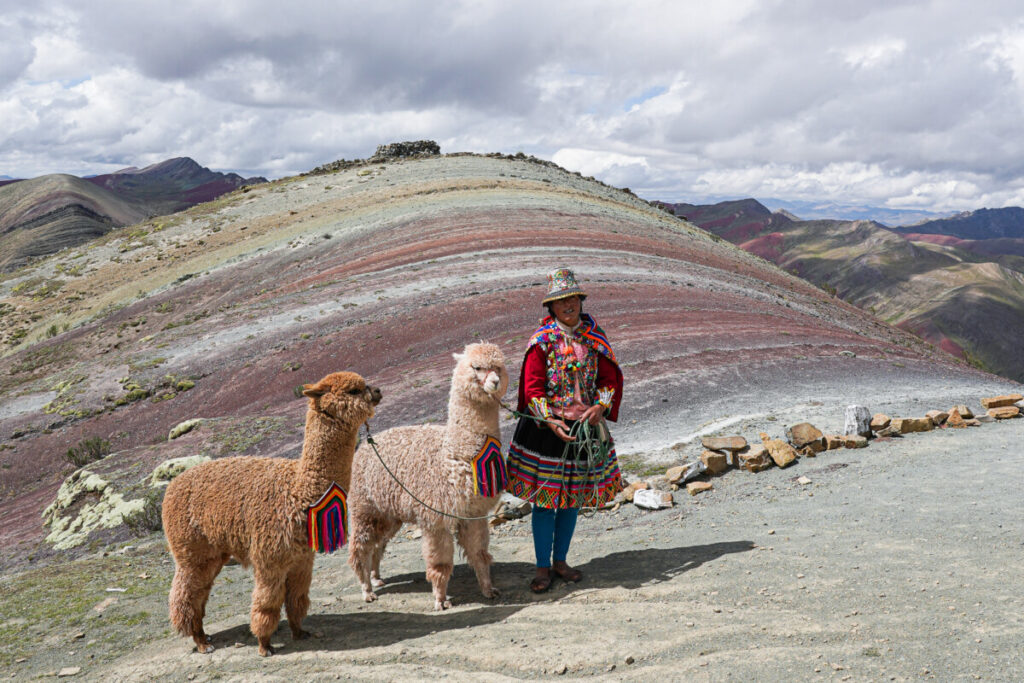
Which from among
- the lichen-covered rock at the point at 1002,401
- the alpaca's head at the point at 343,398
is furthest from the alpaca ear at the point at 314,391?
the lichen-covered rock at the point at 1002,401

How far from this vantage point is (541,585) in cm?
518

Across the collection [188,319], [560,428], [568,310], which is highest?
[188,319]

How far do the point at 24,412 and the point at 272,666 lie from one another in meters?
15.7

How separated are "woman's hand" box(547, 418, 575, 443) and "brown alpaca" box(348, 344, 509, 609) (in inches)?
16.9

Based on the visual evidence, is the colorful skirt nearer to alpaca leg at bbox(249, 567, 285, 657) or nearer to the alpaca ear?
the alpaca ear

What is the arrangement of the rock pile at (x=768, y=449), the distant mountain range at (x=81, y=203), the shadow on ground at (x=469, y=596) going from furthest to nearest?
1. the distant mountain range at (x=81, y=203)
2. the rock pile at (x=768, y=449)
3. the shadow on ground at (x=469, y=596)

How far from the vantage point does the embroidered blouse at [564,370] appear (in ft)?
16.5

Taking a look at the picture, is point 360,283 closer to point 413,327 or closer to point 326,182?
point 413,327

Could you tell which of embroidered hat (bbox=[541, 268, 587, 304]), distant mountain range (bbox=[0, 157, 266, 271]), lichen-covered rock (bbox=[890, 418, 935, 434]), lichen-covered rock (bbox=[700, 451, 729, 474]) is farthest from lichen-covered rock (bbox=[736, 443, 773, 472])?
distant mountain range (bbox=[0, 157, 266, 271])

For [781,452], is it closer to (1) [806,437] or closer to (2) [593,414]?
(1) [806,437]

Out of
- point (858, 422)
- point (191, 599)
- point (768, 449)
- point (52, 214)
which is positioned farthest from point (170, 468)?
point (52, 214)

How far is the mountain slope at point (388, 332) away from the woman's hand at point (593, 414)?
4.13 m

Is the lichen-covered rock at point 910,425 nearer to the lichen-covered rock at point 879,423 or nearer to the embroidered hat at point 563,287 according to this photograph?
the lichen-covered rock at point 879,423

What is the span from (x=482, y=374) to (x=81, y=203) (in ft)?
357
